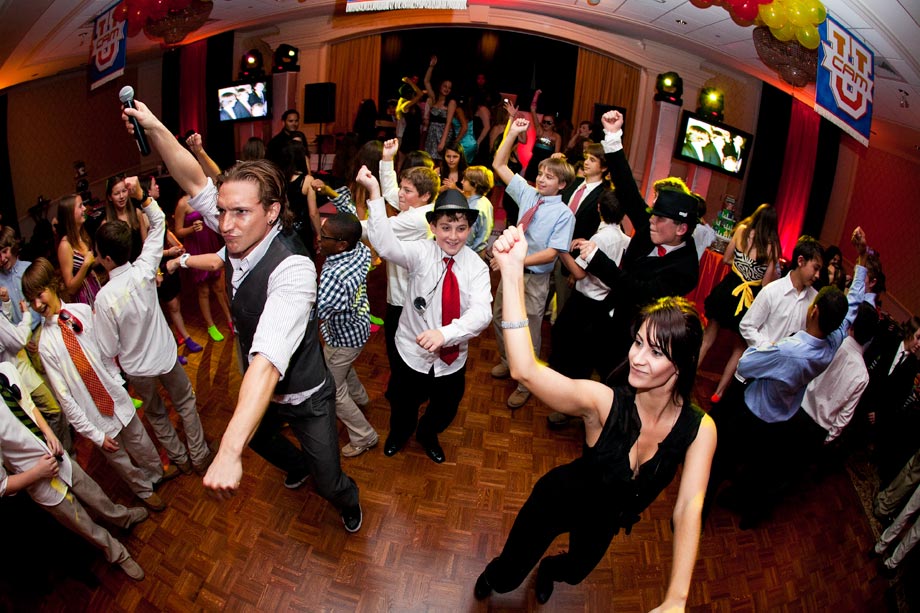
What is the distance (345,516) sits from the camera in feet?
8.91

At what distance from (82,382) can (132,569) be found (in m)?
0.87

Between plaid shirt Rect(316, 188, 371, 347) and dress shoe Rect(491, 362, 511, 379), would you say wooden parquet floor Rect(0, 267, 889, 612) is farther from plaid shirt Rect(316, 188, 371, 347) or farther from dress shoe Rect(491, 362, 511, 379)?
plaid shirt Rect(316, 188, 371, 347)

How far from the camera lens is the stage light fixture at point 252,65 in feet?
28.2

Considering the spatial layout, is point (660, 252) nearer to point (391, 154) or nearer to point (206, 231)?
point (391, 154)

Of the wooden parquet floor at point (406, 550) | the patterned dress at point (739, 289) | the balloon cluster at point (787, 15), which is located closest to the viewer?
the wooden parquet floor at point (406, 550)

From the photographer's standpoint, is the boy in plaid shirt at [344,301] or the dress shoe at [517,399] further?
the dress shoe at [517,399]

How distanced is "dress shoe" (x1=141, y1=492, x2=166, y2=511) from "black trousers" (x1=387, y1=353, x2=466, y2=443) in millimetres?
1238

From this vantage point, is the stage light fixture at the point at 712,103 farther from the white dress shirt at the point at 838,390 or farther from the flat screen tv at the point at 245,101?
the flat screen tv at the point at 245,101

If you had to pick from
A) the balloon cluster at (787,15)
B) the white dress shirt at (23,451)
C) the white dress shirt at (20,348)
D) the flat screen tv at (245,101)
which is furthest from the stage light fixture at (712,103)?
the white dress shirt at (23,451)

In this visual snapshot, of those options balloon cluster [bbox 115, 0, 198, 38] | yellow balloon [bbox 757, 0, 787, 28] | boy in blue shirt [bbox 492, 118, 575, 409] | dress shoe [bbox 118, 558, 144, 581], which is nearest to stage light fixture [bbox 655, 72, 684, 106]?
yellow balloon [bbox 757, 0, 787, 28]

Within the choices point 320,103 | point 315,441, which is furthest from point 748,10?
point 320,103

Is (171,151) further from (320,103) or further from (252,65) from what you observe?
(252,65)

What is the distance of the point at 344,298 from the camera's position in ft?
8.80

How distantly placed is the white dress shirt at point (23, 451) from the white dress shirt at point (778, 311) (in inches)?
135
